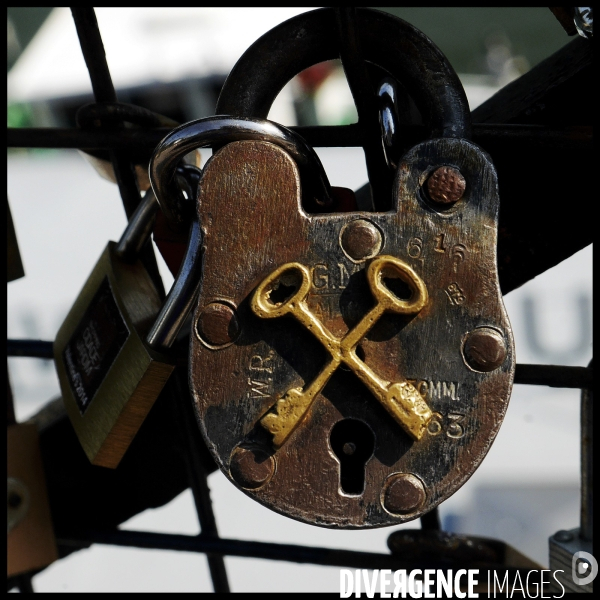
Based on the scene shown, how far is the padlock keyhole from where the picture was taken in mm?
535

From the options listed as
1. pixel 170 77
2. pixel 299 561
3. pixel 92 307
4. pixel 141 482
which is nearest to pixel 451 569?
pixel 299 561

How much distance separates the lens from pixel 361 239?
0.52 m

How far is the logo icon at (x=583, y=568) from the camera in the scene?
2.31ft

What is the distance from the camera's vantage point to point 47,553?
0.86m

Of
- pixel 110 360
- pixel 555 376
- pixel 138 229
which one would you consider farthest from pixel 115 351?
pixel 555 376

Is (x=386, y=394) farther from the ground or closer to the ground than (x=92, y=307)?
closer to the ground

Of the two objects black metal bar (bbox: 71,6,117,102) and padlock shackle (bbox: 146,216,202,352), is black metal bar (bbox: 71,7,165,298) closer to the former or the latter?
black metal bar (bbox: 71,6,117,102)

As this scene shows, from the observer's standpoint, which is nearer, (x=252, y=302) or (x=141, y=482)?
(x=252, y=302)

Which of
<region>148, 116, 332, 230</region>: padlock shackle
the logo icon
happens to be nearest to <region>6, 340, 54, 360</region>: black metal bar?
<region>148, 116, 332, 230</region>: padlock shackle

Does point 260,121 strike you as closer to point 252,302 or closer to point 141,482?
point 252,302

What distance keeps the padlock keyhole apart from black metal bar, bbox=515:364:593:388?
271 millimetres

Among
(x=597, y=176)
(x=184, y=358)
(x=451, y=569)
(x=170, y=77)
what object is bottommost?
(x=451, y=569)

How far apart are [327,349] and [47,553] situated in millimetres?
531

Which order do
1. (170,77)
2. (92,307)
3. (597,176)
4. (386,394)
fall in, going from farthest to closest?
(170,77) < (92,307) < (597,176) < (386,394)
